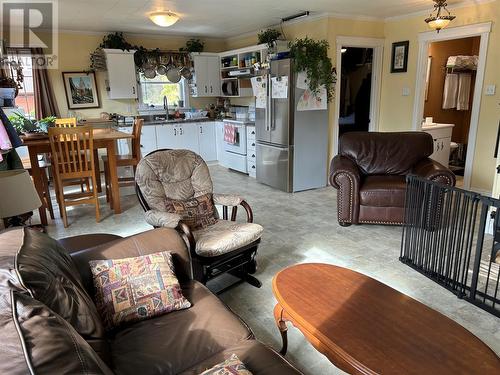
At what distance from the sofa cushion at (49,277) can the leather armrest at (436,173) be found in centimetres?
318

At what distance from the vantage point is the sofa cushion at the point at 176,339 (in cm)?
137

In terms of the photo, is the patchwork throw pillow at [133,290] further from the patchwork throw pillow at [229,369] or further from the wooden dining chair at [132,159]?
the wooden dining chair at [132,159]

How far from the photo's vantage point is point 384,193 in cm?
365

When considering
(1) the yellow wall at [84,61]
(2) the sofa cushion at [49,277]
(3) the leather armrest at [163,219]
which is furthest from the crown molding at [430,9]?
(2) the sofa cushion at [49,277]

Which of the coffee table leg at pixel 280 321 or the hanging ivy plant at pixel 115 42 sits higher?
the hanging ivy plant at pixel 115 42

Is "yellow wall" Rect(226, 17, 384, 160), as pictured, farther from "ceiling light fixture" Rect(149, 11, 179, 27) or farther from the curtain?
the curtain

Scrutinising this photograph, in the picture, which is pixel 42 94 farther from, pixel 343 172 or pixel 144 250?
pixel 144 250

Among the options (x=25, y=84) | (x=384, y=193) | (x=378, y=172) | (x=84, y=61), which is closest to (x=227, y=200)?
(x=384, y=193)

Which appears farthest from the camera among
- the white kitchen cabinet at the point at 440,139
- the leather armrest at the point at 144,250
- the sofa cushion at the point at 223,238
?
the white kitchen cabinet at the point at 440,139

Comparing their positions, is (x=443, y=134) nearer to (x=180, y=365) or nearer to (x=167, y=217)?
(x=167, y=217)

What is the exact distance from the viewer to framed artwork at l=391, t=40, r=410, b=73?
5.32 m

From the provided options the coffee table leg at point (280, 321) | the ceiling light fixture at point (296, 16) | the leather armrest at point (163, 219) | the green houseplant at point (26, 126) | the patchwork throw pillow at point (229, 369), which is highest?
the ceiling light fixture at point (296, 16)

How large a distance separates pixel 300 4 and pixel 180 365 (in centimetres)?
436

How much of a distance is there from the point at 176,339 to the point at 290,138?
3.78 meters
